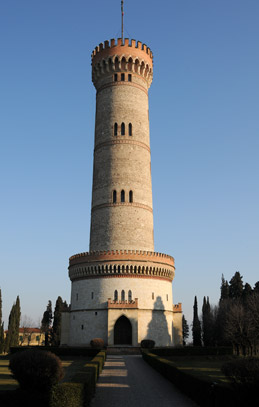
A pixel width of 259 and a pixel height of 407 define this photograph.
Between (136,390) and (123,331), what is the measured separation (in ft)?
74.8

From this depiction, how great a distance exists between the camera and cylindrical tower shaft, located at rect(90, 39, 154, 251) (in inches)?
1754

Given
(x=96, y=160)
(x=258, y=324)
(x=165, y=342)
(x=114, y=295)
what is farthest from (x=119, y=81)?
(x=258, y=324)

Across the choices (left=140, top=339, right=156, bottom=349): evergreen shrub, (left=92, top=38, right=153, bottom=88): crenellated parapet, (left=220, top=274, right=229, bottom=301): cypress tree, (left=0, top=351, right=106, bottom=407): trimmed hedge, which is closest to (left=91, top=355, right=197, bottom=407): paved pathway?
(left=0, top=351, right=106, bottom=407): trimmed hedge

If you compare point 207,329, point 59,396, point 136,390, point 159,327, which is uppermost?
point 207,329

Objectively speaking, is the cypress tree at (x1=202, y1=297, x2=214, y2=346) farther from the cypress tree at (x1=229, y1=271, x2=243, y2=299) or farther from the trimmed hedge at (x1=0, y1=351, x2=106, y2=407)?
the trimmed hedge at (x1=0, y1=351, x2=106, y2=407)

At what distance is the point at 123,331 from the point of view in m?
41.1

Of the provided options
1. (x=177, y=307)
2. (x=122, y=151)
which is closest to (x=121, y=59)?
(x=122, y=151)

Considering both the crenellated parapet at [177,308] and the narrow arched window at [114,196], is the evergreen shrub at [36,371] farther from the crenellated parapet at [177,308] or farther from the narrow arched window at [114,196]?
the crenellated parapet at [177,308]

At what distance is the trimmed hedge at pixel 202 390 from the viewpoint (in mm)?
12820

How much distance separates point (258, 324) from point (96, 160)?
88.2 ft

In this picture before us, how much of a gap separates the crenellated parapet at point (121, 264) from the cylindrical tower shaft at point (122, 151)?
1.43m

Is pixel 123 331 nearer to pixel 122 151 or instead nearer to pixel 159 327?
pixel 159 327

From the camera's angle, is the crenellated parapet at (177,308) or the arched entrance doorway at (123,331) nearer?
the arched entrance doorway at (123,331)

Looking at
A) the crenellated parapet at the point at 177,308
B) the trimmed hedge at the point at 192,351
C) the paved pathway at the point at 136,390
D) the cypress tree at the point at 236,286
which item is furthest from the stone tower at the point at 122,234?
the cypress tree at the point at 236,286
